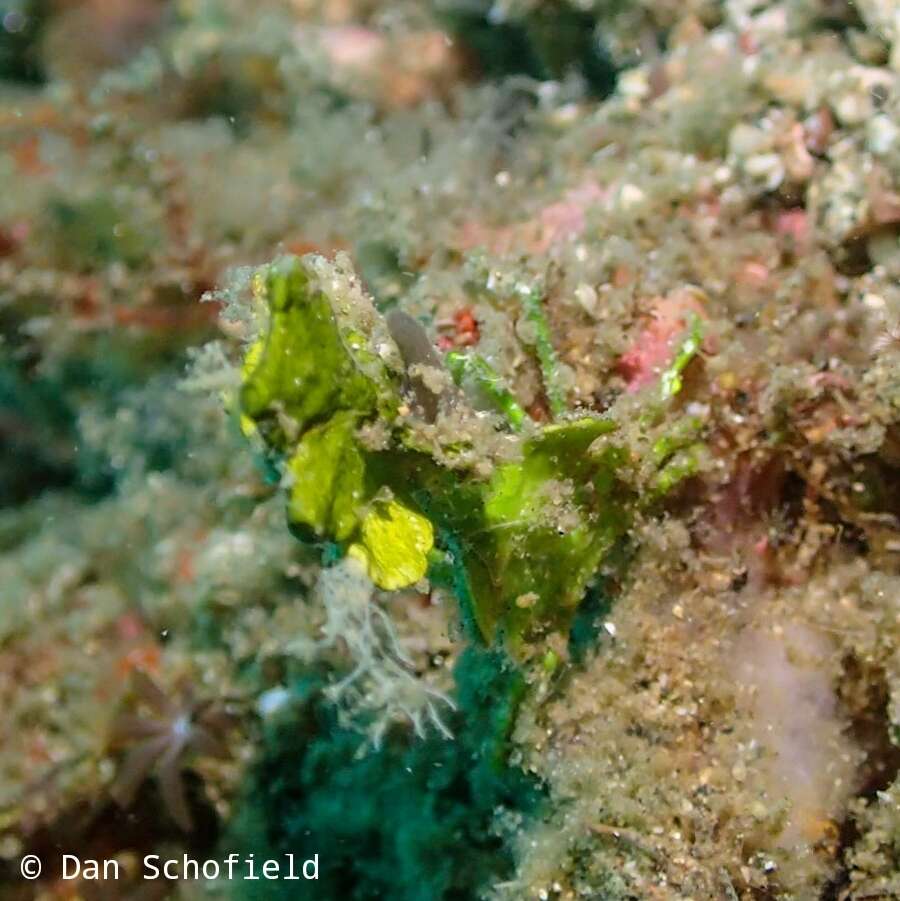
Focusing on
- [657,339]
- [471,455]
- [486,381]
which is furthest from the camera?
[657,339]
